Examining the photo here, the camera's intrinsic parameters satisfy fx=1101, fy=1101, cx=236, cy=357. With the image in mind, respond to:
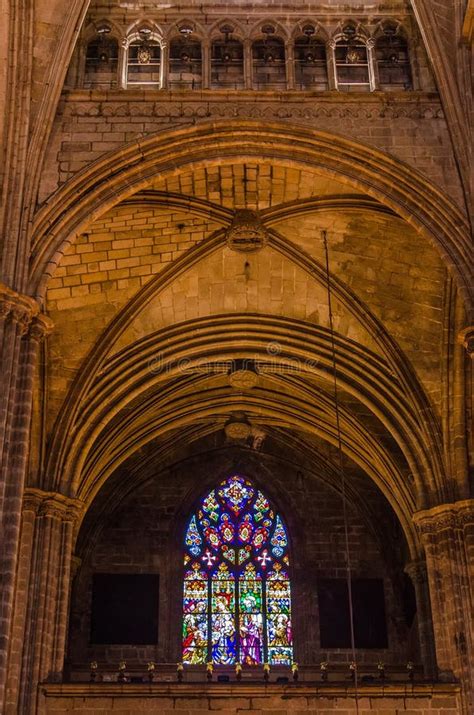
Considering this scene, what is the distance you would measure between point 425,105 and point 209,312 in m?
6.21

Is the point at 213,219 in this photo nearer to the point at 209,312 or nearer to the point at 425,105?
the point at 209,312

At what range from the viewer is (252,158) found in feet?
55.7

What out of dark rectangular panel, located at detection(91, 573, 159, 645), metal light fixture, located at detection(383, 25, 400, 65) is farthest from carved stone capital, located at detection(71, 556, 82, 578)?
metal light fixture, located at detection(383, 25, 400, 65)

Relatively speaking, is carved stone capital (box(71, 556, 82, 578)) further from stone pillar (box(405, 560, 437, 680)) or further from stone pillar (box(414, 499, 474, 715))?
stone pillar (box(414, 499, 474, 715))

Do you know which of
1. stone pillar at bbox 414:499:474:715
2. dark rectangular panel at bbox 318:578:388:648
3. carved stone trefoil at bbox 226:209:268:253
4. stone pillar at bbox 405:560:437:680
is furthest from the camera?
dark rectangular panel at bbox 318:578:388:648

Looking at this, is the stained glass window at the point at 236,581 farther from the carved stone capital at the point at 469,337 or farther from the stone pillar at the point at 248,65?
the stone pillar at the point at 248,65

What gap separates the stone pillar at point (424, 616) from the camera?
2111cm

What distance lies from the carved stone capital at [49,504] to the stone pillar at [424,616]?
7.16 metres

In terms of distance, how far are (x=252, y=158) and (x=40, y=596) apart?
826 cm

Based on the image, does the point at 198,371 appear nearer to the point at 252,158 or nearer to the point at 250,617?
the point at 250,617

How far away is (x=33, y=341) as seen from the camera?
15.2 meters

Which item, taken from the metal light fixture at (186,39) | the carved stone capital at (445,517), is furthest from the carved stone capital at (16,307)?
the carved stone capital at (445,517)
